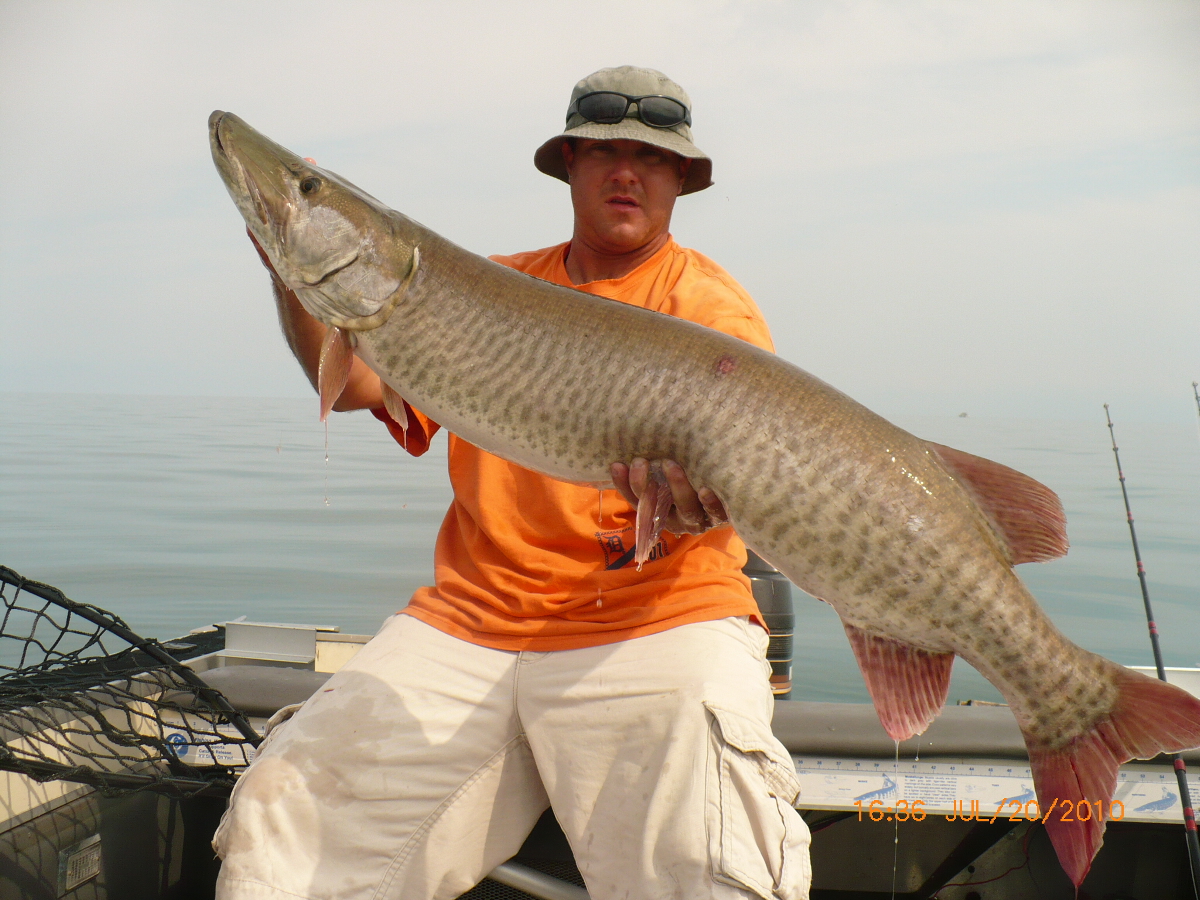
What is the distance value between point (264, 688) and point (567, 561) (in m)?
1.29

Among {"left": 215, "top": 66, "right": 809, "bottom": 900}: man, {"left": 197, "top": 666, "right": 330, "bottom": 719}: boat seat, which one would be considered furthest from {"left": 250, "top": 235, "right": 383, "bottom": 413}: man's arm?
{"left": 197, "top": 666, "right": 330, "bottom": 719}: boat seat

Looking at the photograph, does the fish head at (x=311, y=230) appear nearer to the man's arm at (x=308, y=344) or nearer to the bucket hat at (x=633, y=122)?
the man's arm at (x=308, y=344)

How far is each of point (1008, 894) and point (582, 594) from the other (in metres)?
2.02

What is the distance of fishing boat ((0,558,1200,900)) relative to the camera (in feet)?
7.93

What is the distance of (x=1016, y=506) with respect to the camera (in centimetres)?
196

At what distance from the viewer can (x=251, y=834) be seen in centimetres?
212

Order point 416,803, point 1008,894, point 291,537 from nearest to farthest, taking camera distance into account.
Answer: point 416,803 → point 1008,894 → point 291,537

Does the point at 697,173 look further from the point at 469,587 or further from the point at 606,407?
the point at 469,587

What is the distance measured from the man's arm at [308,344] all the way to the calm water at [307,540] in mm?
4590

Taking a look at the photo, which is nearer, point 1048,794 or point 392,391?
point 1048,794

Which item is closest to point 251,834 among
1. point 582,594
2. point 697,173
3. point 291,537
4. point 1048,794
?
point 582,594

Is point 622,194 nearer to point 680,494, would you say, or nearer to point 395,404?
point 395,404

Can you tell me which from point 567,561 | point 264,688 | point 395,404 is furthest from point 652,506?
point 264,688

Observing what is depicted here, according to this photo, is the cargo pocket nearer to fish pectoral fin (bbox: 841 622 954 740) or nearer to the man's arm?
fish pectoral fin (bbox: 841 622 954 740)
